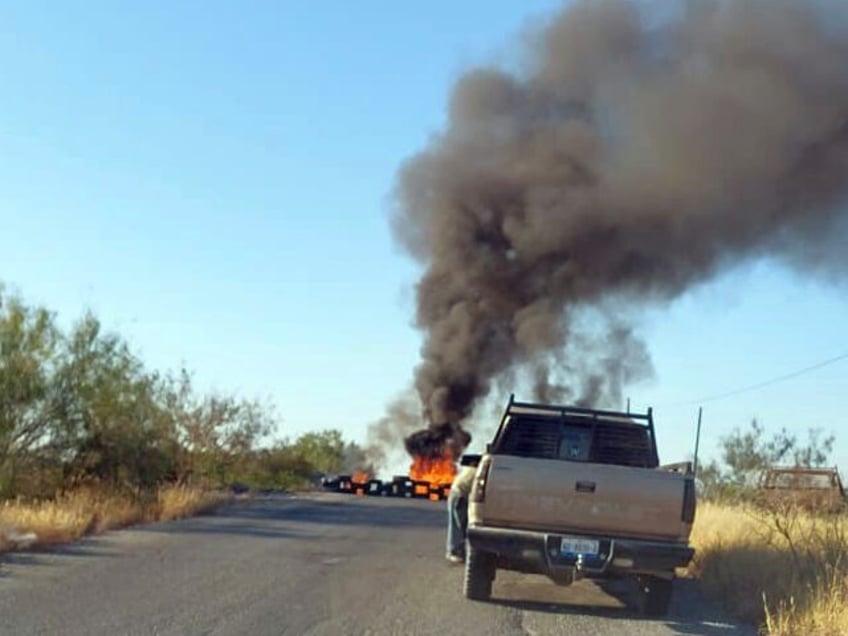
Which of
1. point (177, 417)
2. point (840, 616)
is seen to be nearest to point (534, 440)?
point (840, 616)

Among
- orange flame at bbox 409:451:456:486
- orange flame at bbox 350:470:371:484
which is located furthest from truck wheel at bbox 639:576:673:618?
orange flame at bbox 350:470:371:484

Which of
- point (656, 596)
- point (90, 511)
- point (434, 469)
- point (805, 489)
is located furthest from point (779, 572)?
point (434, 469)

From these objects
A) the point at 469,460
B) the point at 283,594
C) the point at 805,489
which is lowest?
the point at 283,594

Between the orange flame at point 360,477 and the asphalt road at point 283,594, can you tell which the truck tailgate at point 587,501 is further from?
the orange flame at point 360,477

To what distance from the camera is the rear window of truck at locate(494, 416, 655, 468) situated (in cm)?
1327

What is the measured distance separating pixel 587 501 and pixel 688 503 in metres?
0.88

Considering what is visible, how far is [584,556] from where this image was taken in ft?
34.9

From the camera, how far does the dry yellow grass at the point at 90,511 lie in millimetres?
15492

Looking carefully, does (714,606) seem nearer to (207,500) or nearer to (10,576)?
(10,576)

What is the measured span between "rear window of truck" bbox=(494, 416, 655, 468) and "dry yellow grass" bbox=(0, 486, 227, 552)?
5.81 meters

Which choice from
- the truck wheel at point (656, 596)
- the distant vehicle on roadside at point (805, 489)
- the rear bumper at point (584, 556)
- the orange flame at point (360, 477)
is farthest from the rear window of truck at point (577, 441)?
the orange flame at point (360, 477)

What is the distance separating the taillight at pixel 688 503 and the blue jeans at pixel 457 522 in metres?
2.53

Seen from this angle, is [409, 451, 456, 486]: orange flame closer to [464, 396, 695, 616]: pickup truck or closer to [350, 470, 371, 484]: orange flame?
[350, 470, 371, 484]: orange flame

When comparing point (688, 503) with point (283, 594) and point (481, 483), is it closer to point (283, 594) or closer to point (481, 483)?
point (481, 483)
